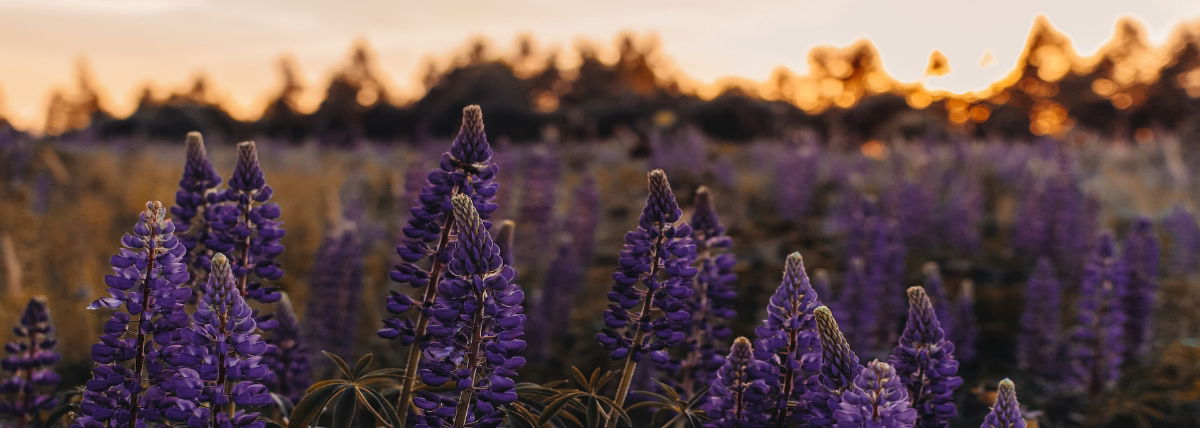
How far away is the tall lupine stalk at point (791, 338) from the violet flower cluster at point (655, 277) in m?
0.20

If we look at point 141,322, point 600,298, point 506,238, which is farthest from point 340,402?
point 600,298

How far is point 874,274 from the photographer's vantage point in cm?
570

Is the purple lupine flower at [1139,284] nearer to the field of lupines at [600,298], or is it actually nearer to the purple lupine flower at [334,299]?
the field of lupines at [600,298]

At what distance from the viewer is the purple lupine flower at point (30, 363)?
2789 millimetres

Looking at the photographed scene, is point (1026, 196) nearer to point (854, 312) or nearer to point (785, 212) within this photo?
point (785, 212)

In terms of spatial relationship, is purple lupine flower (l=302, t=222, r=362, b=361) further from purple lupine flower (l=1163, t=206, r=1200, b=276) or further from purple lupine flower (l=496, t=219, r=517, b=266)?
purple lupine flower (l=1163, t=206, r=1200, b=276)

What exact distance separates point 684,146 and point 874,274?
821 centimetres

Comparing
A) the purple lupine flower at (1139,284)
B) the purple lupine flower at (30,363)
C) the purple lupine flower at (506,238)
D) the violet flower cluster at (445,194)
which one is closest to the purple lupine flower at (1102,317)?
the purple lupine flower at (1139,284)

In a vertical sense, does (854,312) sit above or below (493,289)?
above

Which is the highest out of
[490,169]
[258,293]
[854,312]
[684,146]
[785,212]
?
[684,146]

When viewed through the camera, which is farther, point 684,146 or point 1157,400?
point 684,146

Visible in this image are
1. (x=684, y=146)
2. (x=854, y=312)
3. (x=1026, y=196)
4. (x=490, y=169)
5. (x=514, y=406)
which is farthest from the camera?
(x=684, y=146)

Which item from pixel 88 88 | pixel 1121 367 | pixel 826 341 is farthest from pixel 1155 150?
pixel 88 88

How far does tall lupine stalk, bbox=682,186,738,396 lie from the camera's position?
2.91 meters
